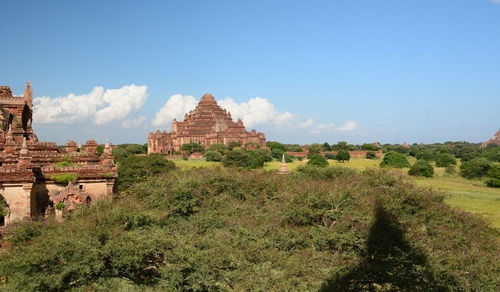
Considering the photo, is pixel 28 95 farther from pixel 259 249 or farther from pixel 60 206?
pixel 259 249

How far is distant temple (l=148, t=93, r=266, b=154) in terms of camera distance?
297 ft

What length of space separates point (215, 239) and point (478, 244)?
936 cm

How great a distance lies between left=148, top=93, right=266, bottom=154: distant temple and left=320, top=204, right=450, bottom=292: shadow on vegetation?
79047mm

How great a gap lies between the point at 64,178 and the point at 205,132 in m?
80.7

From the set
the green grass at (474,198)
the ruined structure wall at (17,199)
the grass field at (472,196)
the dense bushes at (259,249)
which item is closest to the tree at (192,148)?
the grass field at (472,196)

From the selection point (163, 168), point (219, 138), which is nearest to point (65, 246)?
point (163, 168)

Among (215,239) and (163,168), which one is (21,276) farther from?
(163,168)

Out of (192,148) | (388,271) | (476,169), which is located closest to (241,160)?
(192,148)

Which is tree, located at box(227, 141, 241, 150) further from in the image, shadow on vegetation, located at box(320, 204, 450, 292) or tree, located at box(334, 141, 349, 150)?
shadow on vegetation, located at box(320, 204, 450, 292)

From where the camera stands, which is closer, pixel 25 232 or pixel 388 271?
pixel 388 271

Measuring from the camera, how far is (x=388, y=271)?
430 inches

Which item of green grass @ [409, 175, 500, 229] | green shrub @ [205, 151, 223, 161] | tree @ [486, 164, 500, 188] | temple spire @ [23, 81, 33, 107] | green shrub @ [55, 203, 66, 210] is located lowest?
green grass @ [409, 175, 500, 229]

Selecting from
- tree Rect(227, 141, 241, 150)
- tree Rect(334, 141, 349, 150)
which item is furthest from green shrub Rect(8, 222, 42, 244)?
tree Rect(334, 141, 349, 150)

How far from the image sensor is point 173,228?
14.6 m
